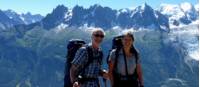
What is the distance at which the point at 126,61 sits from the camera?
1139 centimetres

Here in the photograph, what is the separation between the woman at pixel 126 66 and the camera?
37.2 feet

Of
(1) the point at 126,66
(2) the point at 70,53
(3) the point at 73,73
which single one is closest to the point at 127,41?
(1) the point at 126,66

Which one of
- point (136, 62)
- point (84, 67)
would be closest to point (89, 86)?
point (84, 67)

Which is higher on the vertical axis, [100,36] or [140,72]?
[100,36]

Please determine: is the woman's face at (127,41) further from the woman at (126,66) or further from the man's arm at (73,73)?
the man's arm at (73,73)

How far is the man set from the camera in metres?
11.1

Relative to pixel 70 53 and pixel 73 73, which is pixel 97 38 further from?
pixel 70 53

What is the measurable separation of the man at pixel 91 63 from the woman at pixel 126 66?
34 centimetres

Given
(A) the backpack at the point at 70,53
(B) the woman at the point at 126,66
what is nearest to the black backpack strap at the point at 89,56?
(B) the woman at the point at 126,66

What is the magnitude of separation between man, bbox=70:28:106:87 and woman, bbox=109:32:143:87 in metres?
0.34

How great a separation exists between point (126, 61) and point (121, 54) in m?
0.20

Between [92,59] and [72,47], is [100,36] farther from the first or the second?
[72,47]

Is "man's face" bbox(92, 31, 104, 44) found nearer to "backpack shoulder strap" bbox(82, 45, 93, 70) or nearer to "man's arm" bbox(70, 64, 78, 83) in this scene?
"backpack shoulder strap" bbox(82, 45, 93, 70)

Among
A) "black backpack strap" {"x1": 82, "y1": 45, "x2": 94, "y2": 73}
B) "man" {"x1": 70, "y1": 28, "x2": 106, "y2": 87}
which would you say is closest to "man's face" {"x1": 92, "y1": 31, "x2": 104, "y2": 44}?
"man" {"x1": 70, "y1": 28, "x2": 106, "y2": 87}
